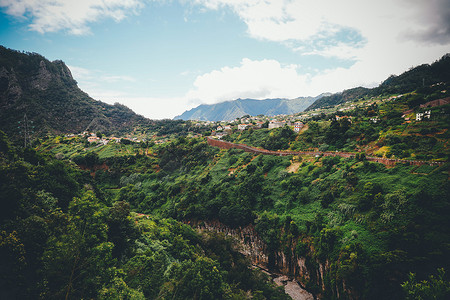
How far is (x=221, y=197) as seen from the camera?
133 feet

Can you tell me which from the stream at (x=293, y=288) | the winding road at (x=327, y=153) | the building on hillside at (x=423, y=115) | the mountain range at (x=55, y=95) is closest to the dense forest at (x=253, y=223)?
the building on hillside at (x=423, y=115)

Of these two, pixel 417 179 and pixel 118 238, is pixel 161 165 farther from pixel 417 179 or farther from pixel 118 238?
pixel 417 179

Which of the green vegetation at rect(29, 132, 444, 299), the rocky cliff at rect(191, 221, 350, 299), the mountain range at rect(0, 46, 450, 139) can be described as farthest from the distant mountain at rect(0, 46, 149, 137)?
the rocky cliff at rect(191, 221, 350, 299)

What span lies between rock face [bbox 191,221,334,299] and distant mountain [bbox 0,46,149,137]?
113885mm

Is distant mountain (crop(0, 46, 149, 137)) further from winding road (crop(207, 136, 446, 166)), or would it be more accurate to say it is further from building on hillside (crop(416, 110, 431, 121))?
building on hillside (crop(416, 110, 431, 121))

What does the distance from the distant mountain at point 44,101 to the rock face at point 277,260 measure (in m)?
114

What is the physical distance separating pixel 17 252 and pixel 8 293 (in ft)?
6.19

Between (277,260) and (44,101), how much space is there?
159 m

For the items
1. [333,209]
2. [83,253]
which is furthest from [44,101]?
[333,209]

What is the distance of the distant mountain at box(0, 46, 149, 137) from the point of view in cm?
10512

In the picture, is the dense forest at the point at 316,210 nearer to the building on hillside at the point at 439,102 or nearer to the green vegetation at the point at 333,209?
the green vegetation at the point at 333,209

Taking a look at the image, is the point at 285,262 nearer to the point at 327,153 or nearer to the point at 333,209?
the point at 333,209

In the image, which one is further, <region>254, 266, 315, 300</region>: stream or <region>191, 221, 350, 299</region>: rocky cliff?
<region>254, 266, 315, 300</region>: stream

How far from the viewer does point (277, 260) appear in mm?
A: 30547
